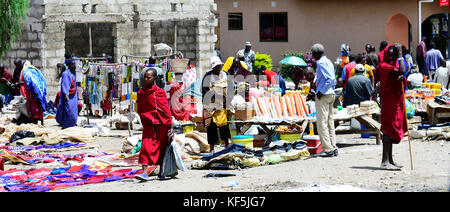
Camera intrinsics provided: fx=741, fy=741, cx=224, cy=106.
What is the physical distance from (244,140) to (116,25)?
12.1 metres

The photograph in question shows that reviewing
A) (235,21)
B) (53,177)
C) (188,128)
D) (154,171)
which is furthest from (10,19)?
(154,171)

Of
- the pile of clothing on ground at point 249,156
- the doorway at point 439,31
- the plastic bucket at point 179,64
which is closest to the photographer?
the pile of clothing on ground at point 249,156

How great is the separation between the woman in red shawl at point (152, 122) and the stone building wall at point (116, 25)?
13.3 m

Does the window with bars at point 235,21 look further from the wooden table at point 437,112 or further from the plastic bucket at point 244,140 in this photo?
the plastic bucket at point 244,140

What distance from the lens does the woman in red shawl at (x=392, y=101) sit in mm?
10148

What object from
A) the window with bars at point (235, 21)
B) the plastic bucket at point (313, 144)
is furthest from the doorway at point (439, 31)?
the plastic bucket at point (313, 144)

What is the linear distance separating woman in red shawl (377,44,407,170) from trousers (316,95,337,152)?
145 centimetres

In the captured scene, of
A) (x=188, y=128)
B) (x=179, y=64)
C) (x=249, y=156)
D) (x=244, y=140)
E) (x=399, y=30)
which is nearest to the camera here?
(x=249, y=156)

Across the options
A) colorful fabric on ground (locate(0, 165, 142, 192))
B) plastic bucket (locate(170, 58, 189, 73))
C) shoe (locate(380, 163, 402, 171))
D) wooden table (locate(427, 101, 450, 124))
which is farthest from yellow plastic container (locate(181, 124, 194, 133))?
shoe (locate(380, 163, 402, 171))

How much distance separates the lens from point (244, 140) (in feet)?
40.8

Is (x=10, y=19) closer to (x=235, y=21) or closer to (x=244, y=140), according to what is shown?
(x=235, y=21)

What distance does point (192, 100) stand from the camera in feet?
58.7

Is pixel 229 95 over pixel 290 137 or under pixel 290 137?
over
